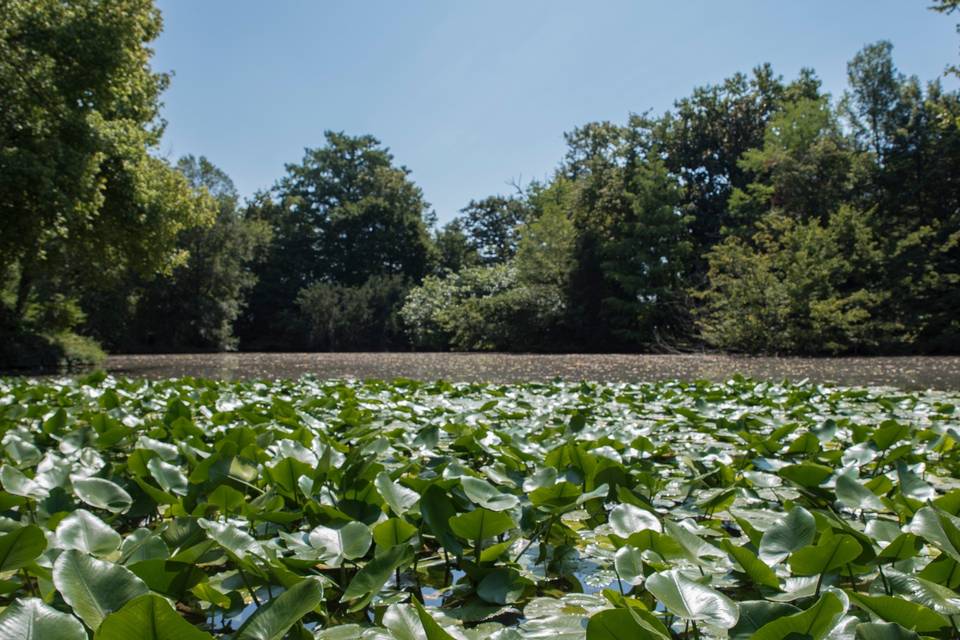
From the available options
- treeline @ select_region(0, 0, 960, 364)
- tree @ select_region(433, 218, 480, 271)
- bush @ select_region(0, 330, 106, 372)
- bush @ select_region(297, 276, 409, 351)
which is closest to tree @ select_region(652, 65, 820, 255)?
treeline @ select_region(0, 0, 960, 364)

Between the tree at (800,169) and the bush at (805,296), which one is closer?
the bush at (805,296)

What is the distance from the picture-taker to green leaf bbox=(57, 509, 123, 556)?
1005 millimetres

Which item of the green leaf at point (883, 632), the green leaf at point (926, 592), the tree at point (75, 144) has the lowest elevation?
the green leaf at point (926, 592)

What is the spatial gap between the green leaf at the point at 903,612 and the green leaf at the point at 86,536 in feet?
3.48

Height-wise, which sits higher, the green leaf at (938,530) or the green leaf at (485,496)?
the green leaf at (938,530)

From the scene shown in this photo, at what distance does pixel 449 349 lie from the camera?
76.0ft

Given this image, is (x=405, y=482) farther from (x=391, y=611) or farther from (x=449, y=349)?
(x=449, y=349)

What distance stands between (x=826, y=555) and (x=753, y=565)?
0.31 feet

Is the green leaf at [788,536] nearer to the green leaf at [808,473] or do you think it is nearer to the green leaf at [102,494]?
the green leaf at [808,473]

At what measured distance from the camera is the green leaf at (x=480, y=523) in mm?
1032

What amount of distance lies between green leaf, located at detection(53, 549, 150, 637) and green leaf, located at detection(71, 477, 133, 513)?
0.55 meters

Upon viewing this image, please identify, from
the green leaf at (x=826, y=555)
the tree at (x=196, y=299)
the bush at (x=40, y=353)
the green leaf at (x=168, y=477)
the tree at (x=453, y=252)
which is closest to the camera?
the green leaf at (x=826, y=555)

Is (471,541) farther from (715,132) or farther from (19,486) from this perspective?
(715,132)

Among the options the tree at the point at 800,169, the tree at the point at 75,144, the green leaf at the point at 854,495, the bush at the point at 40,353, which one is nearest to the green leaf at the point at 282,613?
the green leaf at the point at 854,495
